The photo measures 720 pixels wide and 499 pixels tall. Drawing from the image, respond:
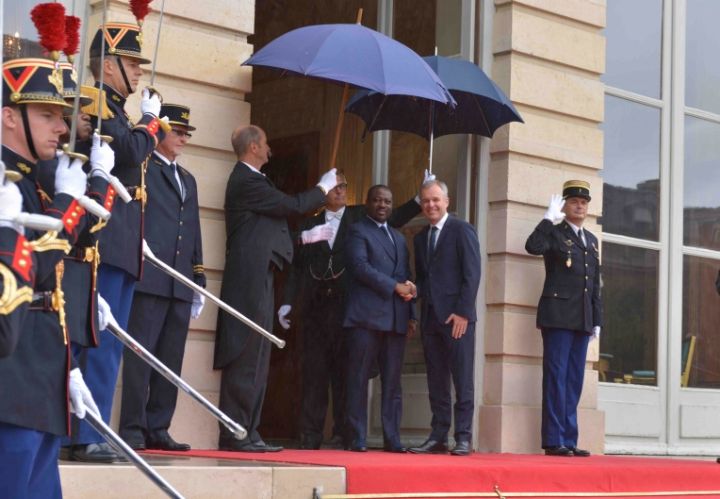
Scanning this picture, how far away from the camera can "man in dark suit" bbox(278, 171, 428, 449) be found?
8.65m

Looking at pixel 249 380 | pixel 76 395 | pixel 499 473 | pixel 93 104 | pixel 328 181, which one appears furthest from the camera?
pixel 328 181

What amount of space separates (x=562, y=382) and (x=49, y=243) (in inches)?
228

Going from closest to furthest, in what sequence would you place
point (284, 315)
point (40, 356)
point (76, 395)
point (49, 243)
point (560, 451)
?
1. point (49, 243)
2. point (40, 356)
3. point (76, 395)
4. point (284, 315)
5. point (560, 451)

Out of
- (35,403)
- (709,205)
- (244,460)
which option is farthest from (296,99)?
(35,403)

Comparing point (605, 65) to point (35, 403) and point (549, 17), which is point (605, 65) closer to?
point (549, 17)

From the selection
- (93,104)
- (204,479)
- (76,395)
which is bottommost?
(204,479)

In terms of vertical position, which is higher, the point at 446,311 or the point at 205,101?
the point at 205,101

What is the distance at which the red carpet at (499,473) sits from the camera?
21.2 feet

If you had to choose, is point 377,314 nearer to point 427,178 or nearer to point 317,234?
point 317,234

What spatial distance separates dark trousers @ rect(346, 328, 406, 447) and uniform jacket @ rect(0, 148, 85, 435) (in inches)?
167

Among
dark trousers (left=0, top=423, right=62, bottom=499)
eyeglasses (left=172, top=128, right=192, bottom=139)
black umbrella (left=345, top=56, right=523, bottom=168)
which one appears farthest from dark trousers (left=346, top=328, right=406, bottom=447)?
dark trousers (left=0, top=423, right=62, bottom=499)

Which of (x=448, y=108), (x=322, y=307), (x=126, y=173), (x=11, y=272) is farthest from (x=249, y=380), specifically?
(x=11, y=272)

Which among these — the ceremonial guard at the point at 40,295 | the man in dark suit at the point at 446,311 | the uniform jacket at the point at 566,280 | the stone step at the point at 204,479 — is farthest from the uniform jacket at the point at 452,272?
the ceremonial guard at the point at 40,295

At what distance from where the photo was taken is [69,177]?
13.1 feet
